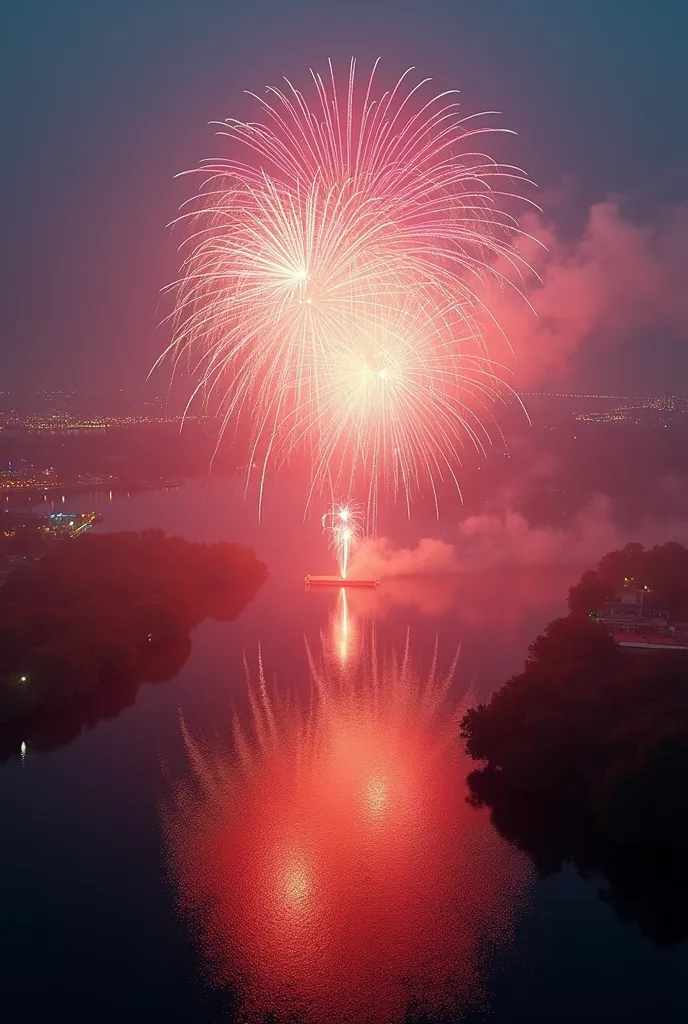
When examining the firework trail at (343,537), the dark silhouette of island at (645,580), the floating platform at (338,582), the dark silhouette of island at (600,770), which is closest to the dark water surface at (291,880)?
the dark silhouette of island at (600,770)

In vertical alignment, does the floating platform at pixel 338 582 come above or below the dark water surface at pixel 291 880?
above

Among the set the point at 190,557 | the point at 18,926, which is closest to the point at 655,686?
the point at 18,926

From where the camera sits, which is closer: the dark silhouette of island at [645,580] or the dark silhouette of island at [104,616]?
the dark silhouette of island at [104,616]

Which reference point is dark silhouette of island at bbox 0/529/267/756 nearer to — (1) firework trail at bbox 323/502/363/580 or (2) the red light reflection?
(1) firework trail at bbox 323/502/363/580

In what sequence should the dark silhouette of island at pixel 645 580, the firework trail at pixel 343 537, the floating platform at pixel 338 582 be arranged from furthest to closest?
the firework trail at pixel 343 537 < the floating platform at pixel 338 582 < the dark silhouette of island at pixel 645 580

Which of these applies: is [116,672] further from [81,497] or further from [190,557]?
[81,497]

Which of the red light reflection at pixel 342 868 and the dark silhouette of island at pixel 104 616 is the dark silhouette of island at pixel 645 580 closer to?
the red light reflection at pixel 342 868
